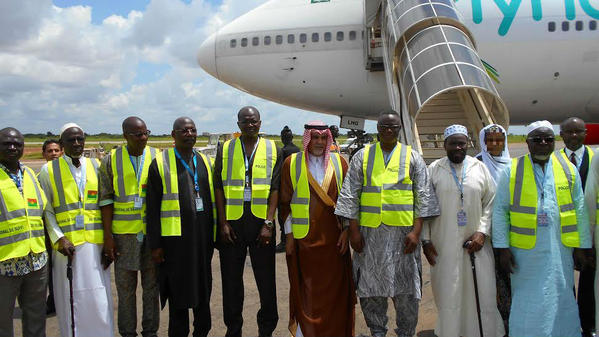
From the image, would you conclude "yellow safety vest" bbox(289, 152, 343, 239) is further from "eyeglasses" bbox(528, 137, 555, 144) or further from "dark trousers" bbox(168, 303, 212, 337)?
"eyeglasses" bbox(528, 137, 555, 144)

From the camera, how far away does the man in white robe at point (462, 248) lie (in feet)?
11.0

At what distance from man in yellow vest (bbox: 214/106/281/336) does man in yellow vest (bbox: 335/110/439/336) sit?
0.70 m

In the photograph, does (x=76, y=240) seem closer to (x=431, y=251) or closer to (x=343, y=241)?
(x=343, y=241)

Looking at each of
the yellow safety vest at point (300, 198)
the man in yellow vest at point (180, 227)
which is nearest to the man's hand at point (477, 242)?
the yellow safety vest at point (300, 198)

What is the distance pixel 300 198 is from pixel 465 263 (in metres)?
1.43

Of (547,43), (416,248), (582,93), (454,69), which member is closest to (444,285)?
(416,248)

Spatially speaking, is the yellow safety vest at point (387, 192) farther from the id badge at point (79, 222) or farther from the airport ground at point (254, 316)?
the id badge at point (79, 222)

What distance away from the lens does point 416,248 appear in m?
3.45

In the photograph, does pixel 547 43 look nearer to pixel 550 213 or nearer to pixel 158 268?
pixel 550 213

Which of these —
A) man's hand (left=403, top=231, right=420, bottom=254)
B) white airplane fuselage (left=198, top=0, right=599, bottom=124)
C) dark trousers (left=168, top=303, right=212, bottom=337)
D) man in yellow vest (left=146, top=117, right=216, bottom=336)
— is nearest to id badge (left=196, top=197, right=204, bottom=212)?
man in yellow vest (left=146, top=117, right=216, bottom=336)

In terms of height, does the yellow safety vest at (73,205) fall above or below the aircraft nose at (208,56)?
below

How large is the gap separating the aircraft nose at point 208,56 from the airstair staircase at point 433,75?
487 cm

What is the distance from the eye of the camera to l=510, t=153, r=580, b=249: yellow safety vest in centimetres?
309

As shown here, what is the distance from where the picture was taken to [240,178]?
3705 millimetres
